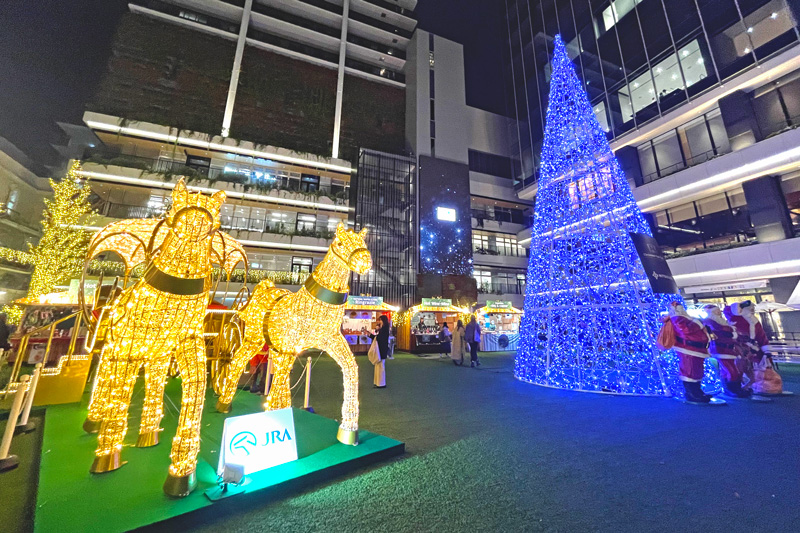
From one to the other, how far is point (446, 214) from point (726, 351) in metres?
15.9

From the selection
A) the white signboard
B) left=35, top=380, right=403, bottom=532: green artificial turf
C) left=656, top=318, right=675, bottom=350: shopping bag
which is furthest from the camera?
the white signboard

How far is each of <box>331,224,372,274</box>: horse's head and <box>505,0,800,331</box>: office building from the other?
15.5m

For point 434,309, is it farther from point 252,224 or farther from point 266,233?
point 252,224

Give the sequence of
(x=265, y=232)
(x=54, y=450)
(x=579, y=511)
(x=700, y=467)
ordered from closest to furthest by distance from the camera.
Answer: (x=579, y=511) → (x=700, y=467) → (x=54, y=450) → (x=265, y=232)

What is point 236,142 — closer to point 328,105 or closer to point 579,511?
point 328,105

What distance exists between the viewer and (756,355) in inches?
212

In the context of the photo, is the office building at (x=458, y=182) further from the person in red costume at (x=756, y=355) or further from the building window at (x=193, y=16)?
the building window at (x=193, y=16)

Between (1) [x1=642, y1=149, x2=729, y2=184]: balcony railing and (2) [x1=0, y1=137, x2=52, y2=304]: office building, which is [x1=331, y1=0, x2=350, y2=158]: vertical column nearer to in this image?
(2) [x1=0, y1=137, x2=52, y2=304]: office building

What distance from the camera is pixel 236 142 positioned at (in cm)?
1889

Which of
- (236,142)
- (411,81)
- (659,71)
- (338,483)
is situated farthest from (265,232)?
(659,71)

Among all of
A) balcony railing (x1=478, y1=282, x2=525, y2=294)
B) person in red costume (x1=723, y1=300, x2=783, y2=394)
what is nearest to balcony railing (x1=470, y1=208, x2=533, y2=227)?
balcony railing (x1=478, y1=282, x2=525, y2=294)

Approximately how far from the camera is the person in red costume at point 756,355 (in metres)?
5.24

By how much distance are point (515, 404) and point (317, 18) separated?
2979 centimetres

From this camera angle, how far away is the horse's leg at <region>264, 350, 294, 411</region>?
2.91 metres
